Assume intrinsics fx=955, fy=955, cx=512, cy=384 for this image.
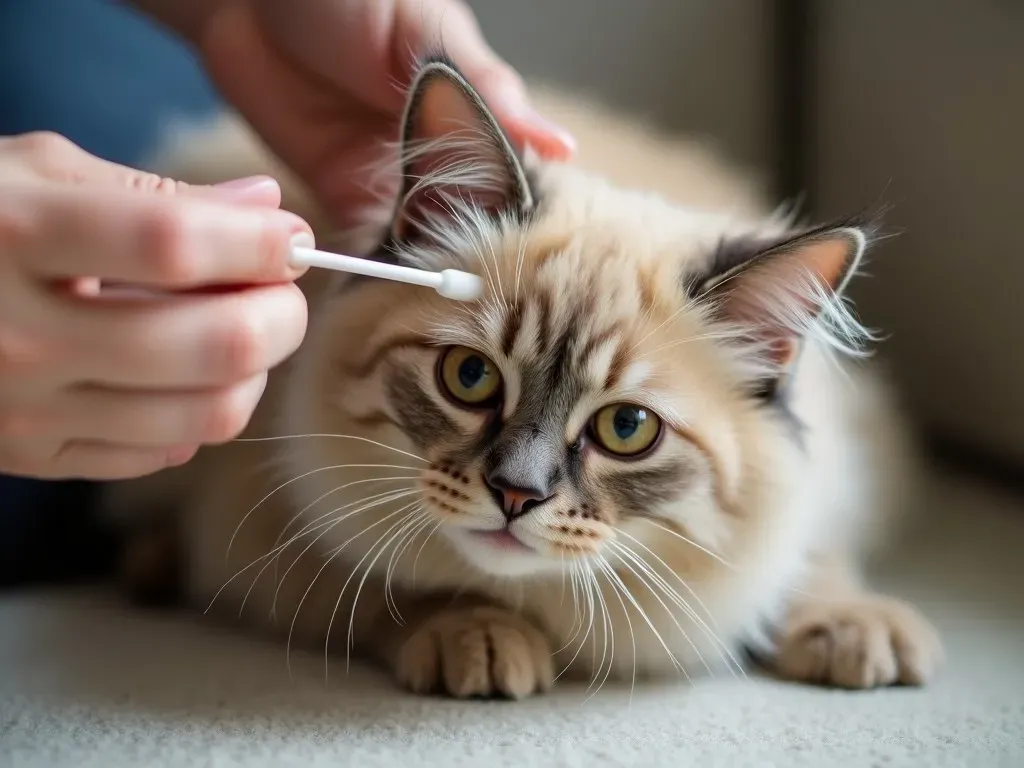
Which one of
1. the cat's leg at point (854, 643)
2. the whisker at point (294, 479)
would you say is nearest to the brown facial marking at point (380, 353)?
the whisker at point (294, 479)

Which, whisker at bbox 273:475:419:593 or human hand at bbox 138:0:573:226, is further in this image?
human hand at bbox 138:0:573:226

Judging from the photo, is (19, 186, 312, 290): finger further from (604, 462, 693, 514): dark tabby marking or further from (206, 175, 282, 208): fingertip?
(604, 462, 693, 514): dark tabby marking

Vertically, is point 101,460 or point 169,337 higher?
point 169,337

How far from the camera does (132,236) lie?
762 mm

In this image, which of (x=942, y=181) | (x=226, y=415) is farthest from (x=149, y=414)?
(x=942, y=181)

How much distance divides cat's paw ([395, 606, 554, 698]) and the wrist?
105 cm

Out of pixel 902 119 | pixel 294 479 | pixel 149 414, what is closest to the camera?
pixel 149 414

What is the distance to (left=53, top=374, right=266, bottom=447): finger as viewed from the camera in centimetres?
85

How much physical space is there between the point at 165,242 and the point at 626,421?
53 cm

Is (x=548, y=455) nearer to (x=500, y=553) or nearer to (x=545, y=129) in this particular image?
(x=500, y=553)

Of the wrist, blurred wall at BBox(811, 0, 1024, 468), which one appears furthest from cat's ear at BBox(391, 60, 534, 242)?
blurred wall at BBox(811, 0, 1024, 468)

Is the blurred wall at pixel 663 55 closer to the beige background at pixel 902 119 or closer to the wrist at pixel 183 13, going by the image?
the beige background at pixel 902 119

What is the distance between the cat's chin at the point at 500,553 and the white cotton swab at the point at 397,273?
0.26 m

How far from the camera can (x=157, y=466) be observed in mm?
962
